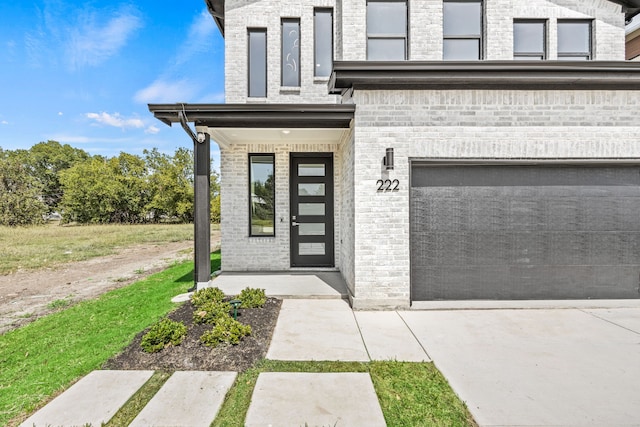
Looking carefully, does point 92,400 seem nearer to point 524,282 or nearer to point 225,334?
point 225,334

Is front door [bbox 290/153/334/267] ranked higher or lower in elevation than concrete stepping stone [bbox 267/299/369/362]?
higher

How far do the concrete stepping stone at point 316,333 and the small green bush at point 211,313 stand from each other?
746 mm

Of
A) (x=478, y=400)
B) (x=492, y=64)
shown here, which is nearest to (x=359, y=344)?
(x=478, y=400)

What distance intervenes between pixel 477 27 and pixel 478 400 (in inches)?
298

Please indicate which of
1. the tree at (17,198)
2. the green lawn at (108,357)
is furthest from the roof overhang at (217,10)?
the tree at (17,198)

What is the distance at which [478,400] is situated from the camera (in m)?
2.56

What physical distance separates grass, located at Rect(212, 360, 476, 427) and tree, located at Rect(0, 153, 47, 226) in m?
30.0

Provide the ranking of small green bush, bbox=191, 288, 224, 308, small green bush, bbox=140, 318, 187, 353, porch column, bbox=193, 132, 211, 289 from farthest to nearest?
porch column, bbox=193, 132, 211, 289, small green bush, bbox=191, 288, 224, 308, small green bush, bbox=140, 318, 187, 353

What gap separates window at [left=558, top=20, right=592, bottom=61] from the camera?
6980mm

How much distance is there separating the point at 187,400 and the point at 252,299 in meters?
2.17

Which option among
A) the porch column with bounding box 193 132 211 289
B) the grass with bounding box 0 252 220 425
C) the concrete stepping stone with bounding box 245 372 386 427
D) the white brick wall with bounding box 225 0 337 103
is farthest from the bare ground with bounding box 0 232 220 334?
the white brick wall with bounding box 225 0 337 103

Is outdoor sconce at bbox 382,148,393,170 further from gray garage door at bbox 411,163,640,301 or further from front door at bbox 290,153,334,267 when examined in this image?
front door at bbox 290,153,334,267

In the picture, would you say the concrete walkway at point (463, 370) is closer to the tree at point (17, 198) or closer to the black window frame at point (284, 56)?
the black window frame at point (284, 56)

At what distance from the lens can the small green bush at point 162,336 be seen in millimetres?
3314
